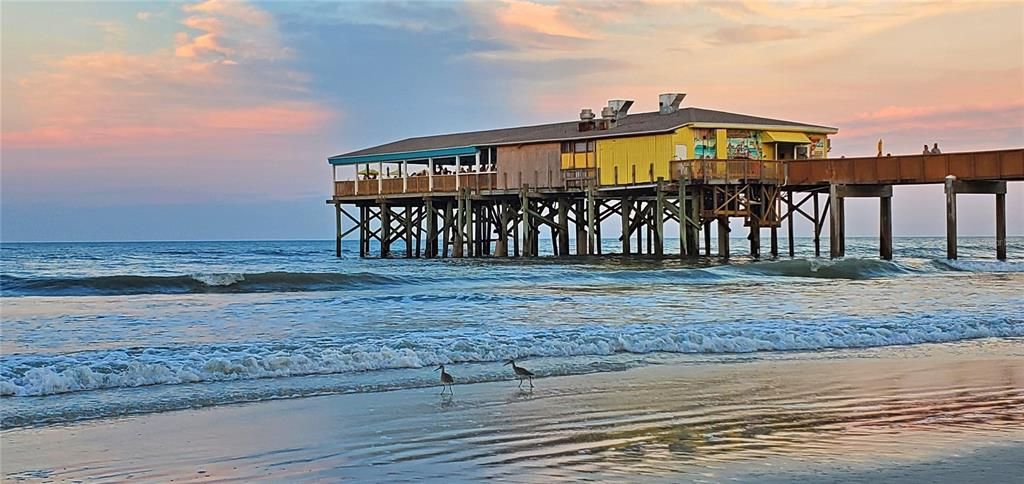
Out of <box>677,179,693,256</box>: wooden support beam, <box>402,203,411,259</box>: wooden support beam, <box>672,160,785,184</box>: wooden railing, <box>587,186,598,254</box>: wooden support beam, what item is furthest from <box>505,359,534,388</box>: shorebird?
<box>402,203,411,259</box>: wooden support beam

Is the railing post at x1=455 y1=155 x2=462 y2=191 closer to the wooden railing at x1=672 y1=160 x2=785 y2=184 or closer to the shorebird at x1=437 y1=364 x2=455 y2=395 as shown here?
the wooden railing at x1=672 y1=160 x2=785 y2=184

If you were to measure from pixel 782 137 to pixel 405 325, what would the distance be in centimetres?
2490

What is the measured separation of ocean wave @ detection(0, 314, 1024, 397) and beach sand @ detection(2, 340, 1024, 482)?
2120 mm

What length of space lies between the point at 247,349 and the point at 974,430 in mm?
8838

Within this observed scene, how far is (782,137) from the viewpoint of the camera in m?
40.4

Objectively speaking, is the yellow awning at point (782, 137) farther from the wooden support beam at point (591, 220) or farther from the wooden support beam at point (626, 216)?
the wooden support beam at point (591, 220)

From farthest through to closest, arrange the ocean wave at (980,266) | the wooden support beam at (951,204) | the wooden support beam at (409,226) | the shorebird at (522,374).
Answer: the wooden support beam at (409,226)
the ocean wave at (980,266)
the wooden support beam at (951,204)
the shorebird at (522,374)

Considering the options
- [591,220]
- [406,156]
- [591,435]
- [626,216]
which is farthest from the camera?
[406,156]

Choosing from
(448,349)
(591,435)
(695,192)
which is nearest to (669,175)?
(695,192)

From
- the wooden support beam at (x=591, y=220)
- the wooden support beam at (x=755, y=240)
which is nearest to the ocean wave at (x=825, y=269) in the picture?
the wooden support beam at (x=755, y=240)

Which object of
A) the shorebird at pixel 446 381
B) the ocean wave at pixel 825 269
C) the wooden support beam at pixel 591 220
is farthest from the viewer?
the wooden support beam at pixel 591 220

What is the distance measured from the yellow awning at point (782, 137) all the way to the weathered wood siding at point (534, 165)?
24.5ft

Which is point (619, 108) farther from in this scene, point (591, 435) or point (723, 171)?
point (591, 435)

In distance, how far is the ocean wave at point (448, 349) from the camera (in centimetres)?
1254
